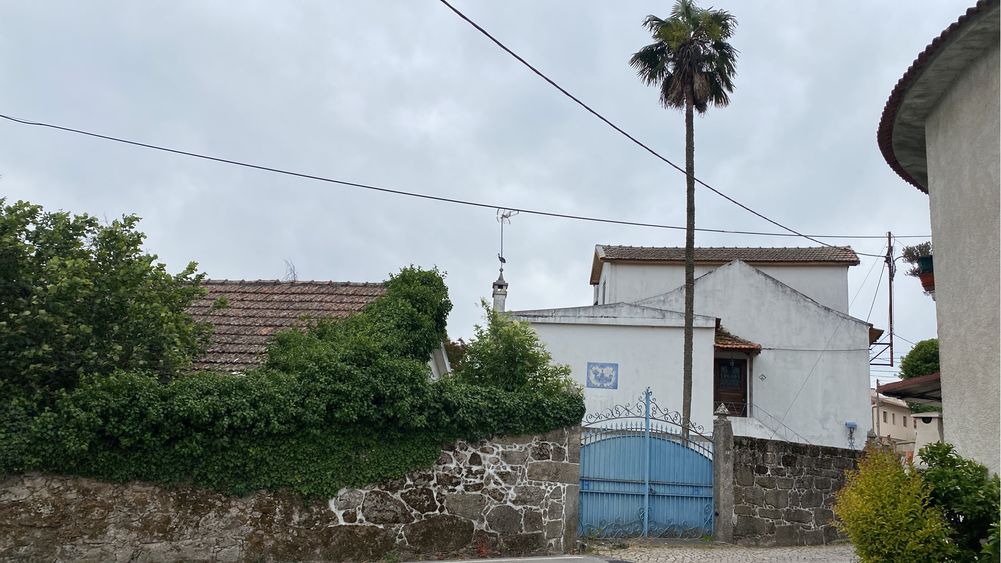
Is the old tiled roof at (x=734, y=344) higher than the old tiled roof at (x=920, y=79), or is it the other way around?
the old tiled roof at (x=920, y=79)

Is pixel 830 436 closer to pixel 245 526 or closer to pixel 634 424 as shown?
pixel 634 424

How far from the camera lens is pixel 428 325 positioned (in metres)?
15.2

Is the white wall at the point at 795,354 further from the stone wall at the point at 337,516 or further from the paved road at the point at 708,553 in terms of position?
the stone wall at the point at 337,516

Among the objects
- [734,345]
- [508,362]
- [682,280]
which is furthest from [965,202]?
[682,280]

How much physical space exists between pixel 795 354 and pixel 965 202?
19044 millimetres

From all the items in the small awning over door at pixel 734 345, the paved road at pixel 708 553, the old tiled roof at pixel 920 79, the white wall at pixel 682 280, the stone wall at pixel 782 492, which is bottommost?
the paved road at pixel 708 553

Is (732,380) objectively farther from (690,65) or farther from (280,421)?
(280,421)

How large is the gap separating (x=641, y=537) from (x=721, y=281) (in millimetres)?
15884

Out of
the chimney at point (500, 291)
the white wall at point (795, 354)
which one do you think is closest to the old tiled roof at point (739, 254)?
the white wall at point (795, 354)

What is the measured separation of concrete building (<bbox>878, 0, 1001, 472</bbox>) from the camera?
8438mm

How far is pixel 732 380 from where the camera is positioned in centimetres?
2670

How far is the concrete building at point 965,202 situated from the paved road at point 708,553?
4059 mm

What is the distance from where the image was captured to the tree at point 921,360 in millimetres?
28906

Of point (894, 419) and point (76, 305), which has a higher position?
point (894, 419)
